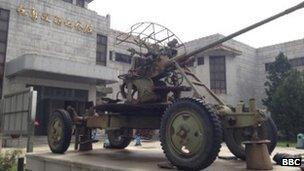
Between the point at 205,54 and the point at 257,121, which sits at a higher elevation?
the point at 205,54

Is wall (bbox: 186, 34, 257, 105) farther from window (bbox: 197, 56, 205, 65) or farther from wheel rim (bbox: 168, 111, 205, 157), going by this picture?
wheel rim (bbox: 168, 111, 205, 157)

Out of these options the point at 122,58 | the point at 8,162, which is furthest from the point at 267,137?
the point at 122,58

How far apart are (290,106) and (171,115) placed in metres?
23.6

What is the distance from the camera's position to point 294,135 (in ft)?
86.0

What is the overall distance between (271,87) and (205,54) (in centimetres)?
663

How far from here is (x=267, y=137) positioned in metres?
5.72

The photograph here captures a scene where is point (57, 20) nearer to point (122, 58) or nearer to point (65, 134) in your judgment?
point (122, 58)

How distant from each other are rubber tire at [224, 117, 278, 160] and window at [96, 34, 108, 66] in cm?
2291

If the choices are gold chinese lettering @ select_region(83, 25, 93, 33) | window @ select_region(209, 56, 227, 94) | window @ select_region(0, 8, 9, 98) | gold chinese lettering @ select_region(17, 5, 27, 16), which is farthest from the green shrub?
window @ select_region(209, 56, 227, 94)

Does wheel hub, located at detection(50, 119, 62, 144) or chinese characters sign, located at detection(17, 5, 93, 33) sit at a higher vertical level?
chinese characters sign, located at detection(17, 5, 93, 33)

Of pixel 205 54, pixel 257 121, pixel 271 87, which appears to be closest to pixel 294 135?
pixel 271 87

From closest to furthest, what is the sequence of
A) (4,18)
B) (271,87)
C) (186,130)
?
(186,130) → (4,18) → (271,87)

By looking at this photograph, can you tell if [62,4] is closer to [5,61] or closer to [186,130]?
[5,61]

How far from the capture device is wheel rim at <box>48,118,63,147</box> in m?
7.28
